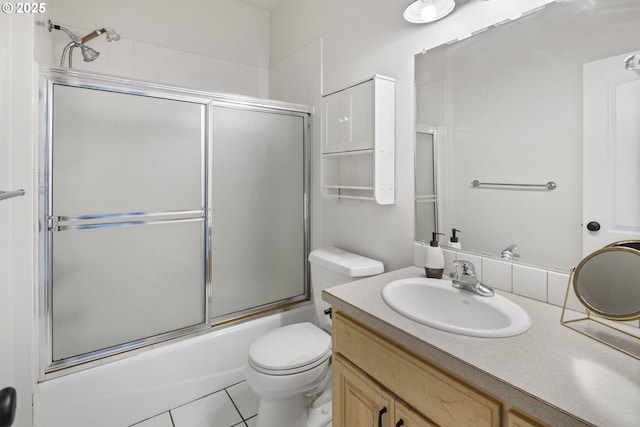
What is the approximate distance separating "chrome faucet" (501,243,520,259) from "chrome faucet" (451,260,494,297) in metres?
0.14

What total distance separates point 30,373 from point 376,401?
143 cm

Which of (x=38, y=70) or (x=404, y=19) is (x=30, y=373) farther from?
(x=404, y=19)

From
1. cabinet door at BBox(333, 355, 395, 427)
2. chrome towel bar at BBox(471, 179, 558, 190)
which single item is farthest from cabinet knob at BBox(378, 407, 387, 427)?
chrome towel bar at BBox(471, 179, 558, 190)

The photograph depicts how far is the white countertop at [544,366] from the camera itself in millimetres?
561

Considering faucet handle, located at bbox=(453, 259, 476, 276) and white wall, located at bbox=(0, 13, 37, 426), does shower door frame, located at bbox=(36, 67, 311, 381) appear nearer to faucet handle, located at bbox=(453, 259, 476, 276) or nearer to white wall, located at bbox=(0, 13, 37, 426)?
white wall, located at bbox=(0, 13, 37, 426)

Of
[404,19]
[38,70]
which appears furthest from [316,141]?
[38,70]

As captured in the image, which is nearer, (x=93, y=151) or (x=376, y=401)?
(x=376, y=401)

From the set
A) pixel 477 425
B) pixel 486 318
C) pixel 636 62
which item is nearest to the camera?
pixel 477 425

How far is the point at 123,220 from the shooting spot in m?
1.56

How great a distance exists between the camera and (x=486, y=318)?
40.1 inches

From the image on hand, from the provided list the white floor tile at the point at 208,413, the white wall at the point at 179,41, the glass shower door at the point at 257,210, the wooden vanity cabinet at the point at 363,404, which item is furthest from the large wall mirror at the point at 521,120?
the white wall at the point at 179,41

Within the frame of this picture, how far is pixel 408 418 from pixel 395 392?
0.07 metres

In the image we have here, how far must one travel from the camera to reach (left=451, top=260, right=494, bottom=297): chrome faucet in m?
1.07

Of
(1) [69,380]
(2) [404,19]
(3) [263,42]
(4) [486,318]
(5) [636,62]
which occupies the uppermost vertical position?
(3) [263,42]
